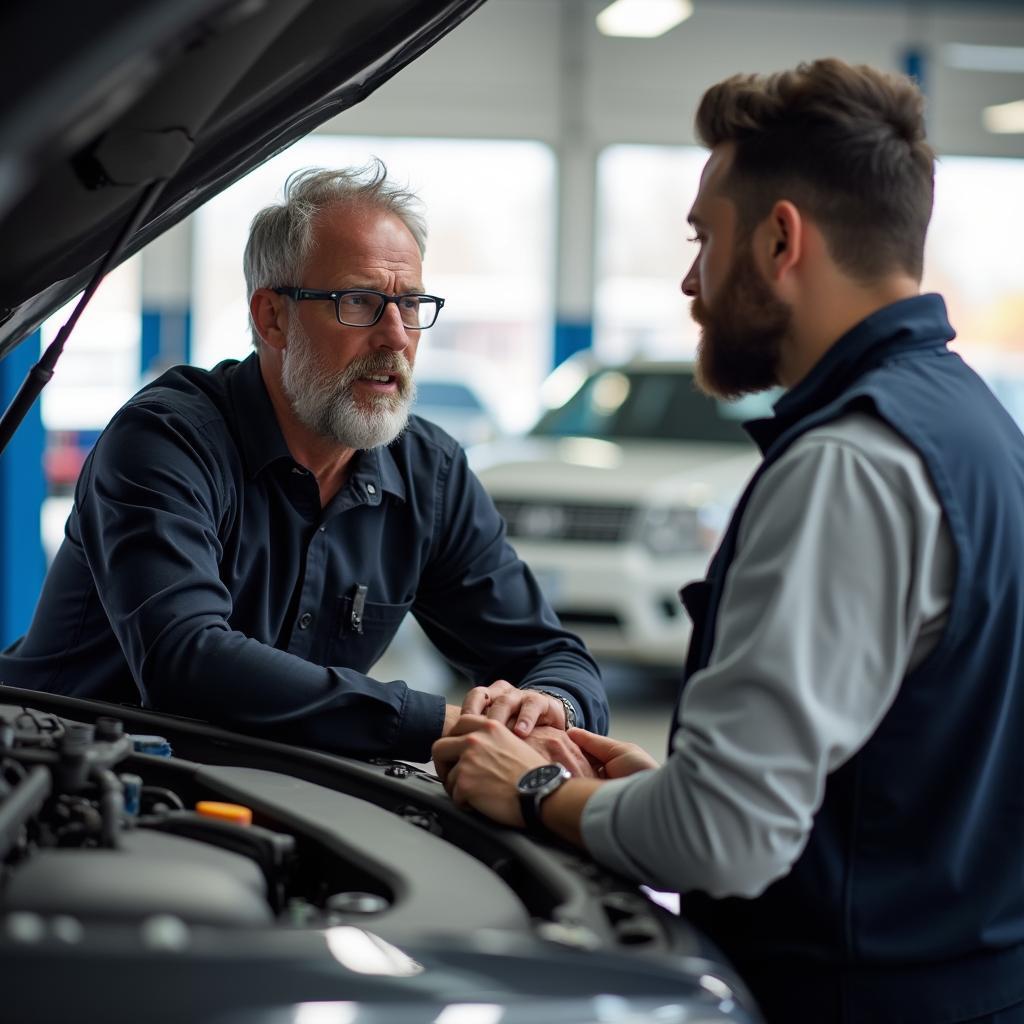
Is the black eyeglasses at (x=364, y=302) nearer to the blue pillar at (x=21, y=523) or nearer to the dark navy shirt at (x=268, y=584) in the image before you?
the dark navy shirt at (x=268, y=584)

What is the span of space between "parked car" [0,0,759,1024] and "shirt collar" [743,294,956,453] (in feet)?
1.55

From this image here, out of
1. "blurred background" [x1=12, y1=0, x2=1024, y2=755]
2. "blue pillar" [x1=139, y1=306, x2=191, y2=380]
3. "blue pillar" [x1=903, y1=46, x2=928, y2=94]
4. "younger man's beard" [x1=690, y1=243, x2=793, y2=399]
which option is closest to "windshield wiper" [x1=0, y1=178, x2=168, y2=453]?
"younger man's beard" [x1=690, y1=243, x2=793, y2=399]

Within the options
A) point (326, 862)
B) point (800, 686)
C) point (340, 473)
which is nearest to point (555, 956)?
point (800, 686)

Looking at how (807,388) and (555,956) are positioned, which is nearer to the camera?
(555,956)

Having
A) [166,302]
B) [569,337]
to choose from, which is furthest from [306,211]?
[166,302]

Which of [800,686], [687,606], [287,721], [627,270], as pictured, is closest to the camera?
[800,686]

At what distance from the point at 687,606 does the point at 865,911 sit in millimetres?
327

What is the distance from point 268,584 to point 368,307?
1.60 feet

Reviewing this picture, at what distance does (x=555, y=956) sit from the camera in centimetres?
101

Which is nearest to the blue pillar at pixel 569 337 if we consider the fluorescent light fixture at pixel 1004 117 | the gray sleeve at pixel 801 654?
the fluorescent light fixture at pixel 1004 117

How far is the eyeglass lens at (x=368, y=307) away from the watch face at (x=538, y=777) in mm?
1092

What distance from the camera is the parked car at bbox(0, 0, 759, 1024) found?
3.01 feet

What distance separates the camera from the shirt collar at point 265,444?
2.25 metres

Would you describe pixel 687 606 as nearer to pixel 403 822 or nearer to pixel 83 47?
pixel 403 822
